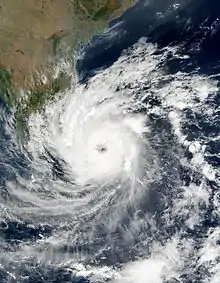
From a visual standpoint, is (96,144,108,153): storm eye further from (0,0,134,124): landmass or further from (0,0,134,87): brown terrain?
(0,0,134,87): brown terrain

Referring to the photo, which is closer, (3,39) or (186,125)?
(3,39)

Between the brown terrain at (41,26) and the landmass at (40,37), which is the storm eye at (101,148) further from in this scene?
the brown terrain at (41,26)

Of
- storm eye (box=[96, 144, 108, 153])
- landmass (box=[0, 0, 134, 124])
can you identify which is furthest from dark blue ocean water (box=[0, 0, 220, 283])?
storm eye (box=[96, 144, 108, 153])

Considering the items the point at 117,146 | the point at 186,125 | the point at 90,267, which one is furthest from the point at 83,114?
the point at 90,267

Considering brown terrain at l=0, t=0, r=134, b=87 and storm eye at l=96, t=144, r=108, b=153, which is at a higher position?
brown terrain at l=0, t=0, r=134, b=87

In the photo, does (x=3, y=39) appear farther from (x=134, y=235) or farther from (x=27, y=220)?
(x=134, y=235)

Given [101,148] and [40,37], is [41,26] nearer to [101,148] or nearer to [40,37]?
[40,37]

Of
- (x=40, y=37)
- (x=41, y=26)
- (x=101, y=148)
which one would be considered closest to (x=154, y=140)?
(x=101, y=148)

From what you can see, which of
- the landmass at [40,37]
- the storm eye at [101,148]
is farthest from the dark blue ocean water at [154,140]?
the storm eye at [101,148]

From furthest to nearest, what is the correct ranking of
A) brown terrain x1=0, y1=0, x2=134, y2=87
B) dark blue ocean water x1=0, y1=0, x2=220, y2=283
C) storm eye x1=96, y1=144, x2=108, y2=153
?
storm eye x1=96, y1=144, x2=108, y2=153
dark blue ocean water x1=0, y1=0, x2=220, y2=283
brown terrain x1=0, y1=0, x2=134, y2=87
